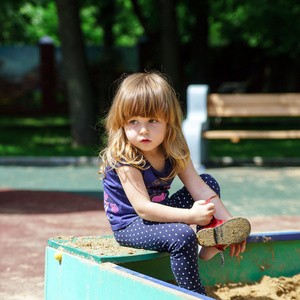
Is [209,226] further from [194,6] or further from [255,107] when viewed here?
[194,6]

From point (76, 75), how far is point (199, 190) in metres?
9.32

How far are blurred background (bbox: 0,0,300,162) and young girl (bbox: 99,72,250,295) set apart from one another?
765 cm

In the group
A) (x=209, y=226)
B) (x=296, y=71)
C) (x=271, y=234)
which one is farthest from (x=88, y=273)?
(x=296, y=71)

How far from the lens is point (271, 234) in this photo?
338cm

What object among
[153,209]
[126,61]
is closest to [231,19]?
[126,61]

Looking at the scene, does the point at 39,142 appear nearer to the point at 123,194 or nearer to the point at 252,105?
the point at 252,105

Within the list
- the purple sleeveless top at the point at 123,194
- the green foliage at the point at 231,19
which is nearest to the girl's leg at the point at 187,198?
the purple sleeveless top at the point at 123,194

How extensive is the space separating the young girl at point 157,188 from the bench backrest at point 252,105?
689 centimetres

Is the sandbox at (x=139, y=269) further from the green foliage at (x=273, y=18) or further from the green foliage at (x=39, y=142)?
the green foliage at (x=273, y=18)

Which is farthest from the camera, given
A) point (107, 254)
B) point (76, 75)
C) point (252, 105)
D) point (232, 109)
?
point (76, 75)

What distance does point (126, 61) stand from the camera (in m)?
25.5

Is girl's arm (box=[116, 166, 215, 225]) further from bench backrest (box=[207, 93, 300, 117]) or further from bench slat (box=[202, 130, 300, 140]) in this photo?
bench backrest (box=[207, 93, 300, 117])

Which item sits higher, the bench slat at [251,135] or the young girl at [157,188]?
the young girl at [157,188]

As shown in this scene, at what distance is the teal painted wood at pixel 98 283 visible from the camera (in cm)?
235
